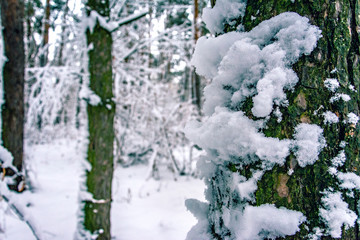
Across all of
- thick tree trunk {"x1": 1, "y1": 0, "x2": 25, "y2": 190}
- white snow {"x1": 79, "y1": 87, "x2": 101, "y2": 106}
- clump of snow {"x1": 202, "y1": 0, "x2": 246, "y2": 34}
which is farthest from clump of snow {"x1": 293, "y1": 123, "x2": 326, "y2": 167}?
thick tree trunk {"x1": 1, "y1": 0, "x2": 25, "y2": 190}

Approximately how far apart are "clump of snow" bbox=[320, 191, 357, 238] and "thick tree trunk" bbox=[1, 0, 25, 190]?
479cm

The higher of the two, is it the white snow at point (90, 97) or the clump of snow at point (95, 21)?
the clump of snow at point (95, 21)

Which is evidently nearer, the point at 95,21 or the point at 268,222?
the point at 268,222

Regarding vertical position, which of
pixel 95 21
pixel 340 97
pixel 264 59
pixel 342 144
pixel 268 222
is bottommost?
pixel 268 222

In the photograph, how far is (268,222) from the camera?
0.64 meters

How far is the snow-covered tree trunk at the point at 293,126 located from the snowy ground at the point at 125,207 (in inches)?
64.8

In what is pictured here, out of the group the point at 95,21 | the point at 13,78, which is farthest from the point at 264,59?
the point at 13,78

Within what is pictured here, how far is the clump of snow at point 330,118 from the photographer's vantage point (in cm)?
69

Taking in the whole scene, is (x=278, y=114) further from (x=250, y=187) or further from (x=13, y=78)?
(x=13, y=78)

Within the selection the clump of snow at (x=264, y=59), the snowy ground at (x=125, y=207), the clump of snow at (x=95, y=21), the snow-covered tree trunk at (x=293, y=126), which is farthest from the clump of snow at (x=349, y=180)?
the clump of snow at (x=95, y=21)

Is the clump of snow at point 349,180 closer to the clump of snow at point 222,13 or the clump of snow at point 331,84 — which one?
the clump of snow at point 331,84

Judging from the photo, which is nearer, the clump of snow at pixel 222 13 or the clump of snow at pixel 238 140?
the clump of snow at pixel 238 140

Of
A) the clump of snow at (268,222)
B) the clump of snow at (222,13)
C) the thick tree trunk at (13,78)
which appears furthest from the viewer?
the thick tree trunk at (13,78)

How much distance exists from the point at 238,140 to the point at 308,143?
0.19 metres
